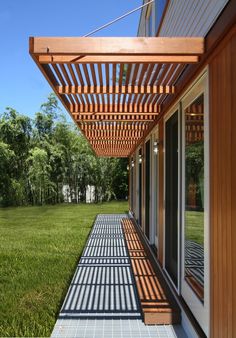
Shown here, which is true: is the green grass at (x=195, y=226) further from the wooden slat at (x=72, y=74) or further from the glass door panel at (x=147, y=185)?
the glass door panel at (x=147, y=185)

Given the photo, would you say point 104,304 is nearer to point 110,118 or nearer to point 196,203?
point 196,203

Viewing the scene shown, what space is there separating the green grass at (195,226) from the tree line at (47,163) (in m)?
15.3

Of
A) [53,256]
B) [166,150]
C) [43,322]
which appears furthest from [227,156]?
[53,256]

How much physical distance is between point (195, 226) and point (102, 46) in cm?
174

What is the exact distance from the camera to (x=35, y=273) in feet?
18.5

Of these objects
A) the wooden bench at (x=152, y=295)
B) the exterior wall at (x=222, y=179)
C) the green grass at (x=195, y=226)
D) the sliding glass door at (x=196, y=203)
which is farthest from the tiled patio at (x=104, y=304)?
Answer: the exterior wall at (x=222, y=179)

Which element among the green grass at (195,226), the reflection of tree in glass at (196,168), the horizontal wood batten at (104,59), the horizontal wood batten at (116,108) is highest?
the horizontal wood batten at (116,108)

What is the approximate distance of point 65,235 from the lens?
927 centimetres

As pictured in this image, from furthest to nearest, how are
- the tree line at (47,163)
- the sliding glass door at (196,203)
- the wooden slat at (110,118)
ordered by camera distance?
the tree line at (47,163) < the wooden slat at (110,118) < the sliding glass door at (196,203)

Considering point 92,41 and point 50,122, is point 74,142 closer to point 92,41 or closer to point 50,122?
point 50,122

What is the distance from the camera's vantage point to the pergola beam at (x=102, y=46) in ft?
9.21

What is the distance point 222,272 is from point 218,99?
1132mm

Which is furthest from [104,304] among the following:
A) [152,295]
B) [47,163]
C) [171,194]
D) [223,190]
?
[47,163]

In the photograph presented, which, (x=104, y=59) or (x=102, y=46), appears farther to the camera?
A: (x=104, y=59)
